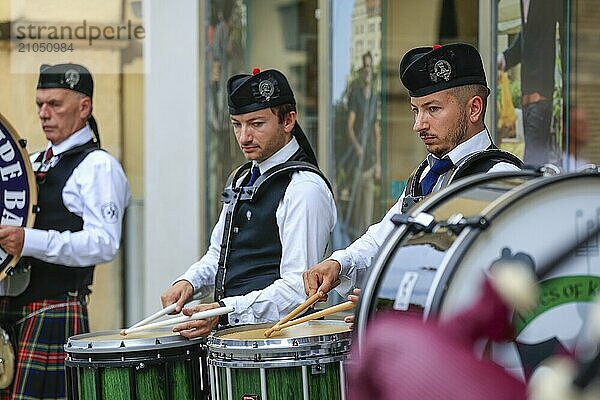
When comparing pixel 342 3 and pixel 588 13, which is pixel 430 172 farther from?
pixel 342 3

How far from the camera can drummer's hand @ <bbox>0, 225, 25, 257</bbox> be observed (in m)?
4.89

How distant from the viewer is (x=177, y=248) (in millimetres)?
7711

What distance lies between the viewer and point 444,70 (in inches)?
139

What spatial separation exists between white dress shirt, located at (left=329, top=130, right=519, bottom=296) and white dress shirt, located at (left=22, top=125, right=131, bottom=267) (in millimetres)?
1571

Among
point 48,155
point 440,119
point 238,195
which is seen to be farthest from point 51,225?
point 440,119

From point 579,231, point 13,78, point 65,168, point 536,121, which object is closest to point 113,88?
point 13,78

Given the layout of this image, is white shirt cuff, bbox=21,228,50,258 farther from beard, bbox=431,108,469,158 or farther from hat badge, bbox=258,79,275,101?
beard, bbox=431,108,469,158

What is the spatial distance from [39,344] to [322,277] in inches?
76.0

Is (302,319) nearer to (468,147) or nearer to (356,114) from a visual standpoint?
(468,147)

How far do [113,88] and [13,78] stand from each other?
2.02 ft

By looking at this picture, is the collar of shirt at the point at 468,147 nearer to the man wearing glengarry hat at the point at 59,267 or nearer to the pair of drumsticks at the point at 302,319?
the pair of drumsticks at the point at 302,319

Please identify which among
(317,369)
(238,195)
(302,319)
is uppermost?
(238,195)

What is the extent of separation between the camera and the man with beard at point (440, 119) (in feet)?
11.4

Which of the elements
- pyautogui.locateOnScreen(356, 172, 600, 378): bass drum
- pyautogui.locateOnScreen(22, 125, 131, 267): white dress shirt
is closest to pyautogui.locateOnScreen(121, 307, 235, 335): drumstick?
pyautogui.locateOnScreen(22, 125, 131, 267): white dress shirt
